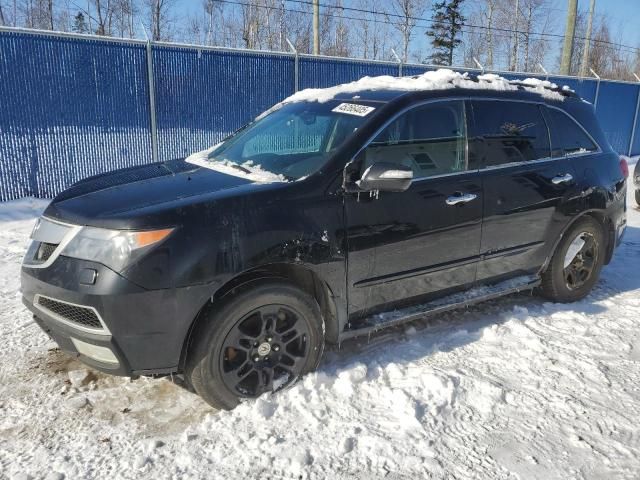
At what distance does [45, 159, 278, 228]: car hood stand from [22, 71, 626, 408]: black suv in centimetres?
2

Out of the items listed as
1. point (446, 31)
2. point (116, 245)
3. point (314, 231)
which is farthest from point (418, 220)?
point (446, 31)

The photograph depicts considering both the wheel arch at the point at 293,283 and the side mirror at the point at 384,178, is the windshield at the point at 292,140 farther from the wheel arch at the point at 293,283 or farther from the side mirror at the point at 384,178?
the wheel arch at the point at 293,283

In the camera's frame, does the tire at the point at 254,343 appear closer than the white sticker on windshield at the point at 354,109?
A: Yes

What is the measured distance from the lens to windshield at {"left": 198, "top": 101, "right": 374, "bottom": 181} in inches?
134

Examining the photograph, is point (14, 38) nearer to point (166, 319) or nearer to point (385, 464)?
point (166, 319)

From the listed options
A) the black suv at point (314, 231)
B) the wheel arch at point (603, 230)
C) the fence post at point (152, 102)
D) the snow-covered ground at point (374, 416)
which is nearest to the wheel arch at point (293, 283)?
the black suv at point (314, 231)

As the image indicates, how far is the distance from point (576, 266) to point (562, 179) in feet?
2.85

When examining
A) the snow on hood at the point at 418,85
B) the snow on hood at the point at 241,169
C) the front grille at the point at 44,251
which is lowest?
the front grille at the point at 44,251

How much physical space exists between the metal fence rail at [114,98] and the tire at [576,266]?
22.3 ft

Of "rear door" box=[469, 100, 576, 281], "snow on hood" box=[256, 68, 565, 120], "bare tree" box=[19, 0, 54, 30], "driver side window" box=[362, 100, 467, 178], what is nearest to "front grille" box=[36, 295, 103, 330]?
"driver side window" box=[362, 100, 467, 178]

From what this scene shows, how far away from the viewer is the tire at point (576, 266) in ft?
15.0

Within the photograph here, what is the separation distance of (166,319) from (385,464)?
130 cm

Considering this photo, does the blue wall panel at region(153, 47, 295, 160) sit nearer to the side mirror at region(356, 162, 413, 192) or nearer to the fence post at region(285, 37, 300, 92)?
the fence post at region(285, 37, 300, 92)

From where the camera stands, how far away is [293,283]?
3.11m
